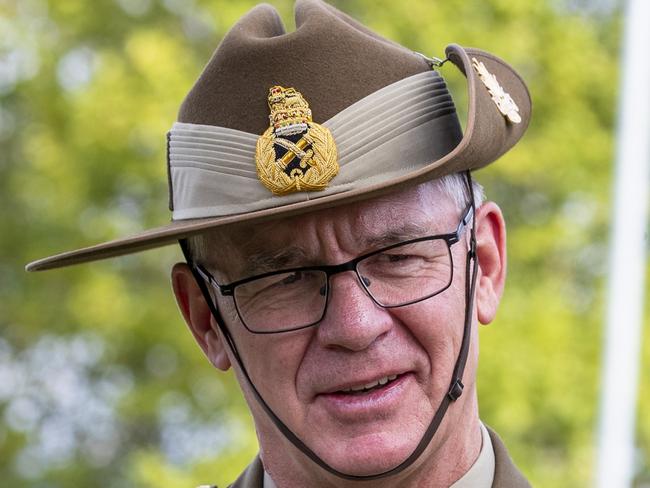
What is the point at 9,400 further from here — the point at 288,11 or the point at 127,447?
the point at 288,11

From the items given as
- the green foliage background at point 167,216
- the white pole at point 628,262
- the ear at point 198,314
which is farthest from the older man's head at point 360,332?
the green foliage background at point 167,216

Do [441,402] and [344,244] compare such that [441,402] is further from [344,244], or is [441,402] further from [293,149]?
[293,149]

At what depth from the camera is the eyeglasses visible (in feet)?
8.57

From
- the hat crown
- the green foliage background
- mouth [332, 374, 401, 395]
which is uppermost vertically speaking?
→ the hat crown

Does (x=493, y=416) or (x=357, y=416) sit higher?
(x=357, y=416)

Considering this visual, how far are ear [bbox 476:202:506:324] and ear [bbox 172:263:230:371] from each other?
1.91 feet

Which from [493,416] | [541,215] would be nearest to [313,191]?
[493,416]

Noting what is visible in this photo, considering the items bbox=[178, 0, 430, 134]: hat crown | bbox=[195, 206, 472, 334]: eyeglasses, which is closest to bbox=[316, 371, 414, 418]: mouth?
bbox=[195, 206, 472, 334]: eyeglasses

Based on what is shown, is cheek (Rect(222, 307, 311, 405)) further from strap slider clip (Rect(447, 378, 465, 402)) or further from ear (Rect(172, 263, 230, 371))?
strap slider clip (Rect(447, 378, 465, 402))

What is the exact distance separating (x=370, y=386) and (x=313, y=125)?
0.54 m

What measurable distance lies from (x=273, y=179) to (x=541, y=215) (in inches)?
248

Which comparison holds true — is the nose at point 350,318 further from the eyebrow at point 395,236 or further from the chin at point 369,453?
the chin at point 369,453

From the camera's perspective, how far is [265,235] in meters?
2.69

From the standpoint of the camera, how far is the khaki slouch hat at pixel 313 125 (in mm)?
2639
